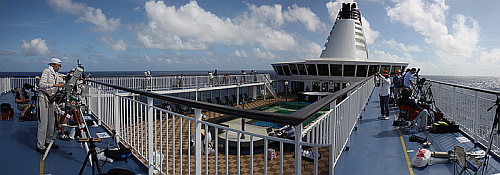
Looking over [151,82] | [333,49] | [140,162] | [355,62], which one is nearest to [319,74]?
[355,62]

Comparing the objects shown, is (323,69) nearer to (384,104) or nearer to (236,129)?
(384,104)

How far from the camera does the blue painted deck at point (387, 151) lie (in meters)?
3.14

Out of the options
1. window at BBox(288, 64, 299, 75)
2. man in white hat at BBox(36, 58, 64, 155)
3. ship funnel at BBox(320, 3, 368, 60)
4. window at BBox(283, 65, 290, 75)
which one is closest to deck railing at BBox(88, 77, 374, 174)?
man in white hat at BBox(36, 58, 64, 155)

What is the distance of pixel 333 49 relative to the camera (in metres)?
39.2

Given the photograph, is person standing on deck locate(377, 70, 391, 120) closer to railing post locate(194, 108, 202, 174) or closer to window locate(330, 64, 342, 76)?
railing post locate(194, 108, 202, 174)

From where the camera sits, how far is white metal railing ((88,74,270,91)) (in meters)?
17.5

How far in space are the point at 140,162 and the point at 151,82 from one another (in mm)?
15929

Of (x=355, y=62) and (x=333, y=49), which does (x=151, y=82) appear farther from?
(x=333, y=49)

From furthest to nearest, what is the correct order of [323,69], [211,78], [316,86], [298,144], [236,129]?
[316,86] < [323,69] < [211,78] < [236,129] < [298,144]

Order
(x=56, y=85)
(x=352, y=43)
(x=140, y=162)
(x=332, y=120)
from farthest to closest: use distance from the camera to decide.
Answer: (x=352, y=43), (x=56, y=85), (x=140, y=162), (x=332, y=120)

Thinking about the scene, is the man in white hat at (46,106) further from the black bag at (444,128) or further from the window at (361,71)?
the window at (361,71)

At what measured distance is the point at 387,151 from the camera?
3.77 metres

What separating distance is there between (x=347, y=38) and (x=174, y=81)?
28.5 m

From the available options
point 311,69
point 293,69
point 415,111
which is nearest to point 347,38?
point 311,69
